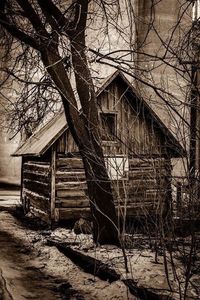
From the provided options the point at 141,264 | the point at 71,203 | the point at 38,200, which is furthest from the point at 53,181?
the point at 141,264

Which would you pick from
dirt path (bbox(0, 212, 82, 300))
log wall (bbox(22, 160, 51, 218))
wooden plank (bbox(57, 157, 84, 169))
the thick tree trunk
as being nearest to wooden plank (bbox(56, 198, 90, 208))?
log wall (bbox(22, 160, 51, 218))

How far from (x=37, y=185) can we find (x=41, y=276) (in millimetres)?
6429

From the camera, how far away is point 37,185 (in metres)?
14.1

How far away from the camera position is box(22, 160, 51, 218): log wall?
12805 mm

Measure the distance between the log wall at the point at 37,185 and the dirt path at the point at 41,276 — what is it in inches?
77.7

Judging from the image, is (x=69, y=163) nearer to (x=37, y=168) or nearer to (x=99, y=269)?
(x=37, y=168)

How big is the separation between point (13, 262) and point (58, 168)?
4.41 m

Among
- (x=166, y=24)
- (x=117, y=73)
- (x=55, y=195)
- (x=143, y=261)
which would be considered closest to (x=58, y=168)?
(x=55, y=195)

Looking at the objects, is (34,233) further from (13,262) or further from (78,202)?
(13,262)

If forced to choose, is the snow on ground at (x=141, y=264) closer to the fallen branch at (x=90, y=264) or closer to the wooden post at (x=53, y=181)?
the fallen branch at (x=90, y=264)

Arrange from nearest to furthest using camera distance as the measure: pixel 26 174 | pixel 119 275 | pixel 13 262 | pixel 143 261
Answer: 1. pixel 119 275
2. pixel 143 261
3. pixel 13 262
4. pixel 26 174

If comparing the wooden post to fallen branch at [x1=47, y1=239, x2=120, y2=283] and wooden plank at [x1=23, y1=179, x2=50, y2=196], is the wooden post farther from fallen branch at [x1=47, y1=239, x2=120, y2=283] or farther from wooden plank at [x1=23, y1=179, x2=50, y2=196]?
fallen branch at [x1=47, y1=239, x2=120, y2=283]

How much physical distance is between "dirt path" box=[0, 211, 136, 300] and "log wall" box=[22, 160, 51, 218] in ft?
6.48

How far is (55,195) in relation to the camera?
12.5 meters
